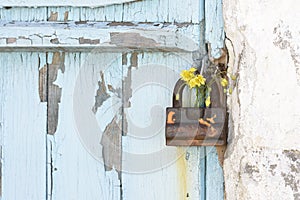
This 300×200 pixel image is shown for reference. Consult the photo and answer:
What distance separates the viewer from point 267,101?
956mm

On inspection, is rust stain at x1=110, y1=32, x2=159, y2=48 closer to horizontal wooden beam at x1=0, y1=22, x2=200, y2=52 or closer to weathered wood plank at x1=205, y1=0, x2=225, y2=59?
horizontal wooden beam at x1=0, y1=22, x2=200, y2=52

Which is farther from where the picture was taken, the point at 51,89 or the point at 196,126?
the point at 51,89

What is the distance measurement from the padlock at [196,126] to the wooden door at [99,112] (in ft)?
0.23

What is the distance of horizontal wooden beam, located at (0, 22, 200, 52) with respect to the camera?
40.6 inches

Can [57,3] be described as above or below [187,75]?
above

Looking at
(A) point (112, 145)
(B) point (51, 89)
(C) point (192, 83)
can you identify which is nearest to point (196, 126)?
(C) point (192, 83)

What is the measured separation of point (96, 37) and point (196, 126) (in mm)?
239

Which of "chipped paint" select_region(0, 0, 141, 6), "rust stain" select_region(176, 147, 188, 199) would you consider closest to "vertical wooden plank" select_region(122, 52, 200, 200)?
"rust stain" select_region(176, 147, 188, 199)

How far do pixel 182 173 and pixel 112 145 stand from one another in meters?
0.14

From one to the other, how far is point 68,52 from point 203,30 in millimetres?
258

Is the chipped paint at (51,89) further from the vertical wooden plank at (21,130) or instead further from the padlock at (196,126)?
the padlock at (196,126)

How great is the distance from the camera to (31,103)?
3.59ft

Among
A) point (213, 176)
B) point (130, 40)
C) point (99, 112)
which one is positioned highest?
point (130, 40)

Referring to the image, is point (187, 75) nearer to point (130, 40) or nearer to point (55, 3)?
point (130, 40)
